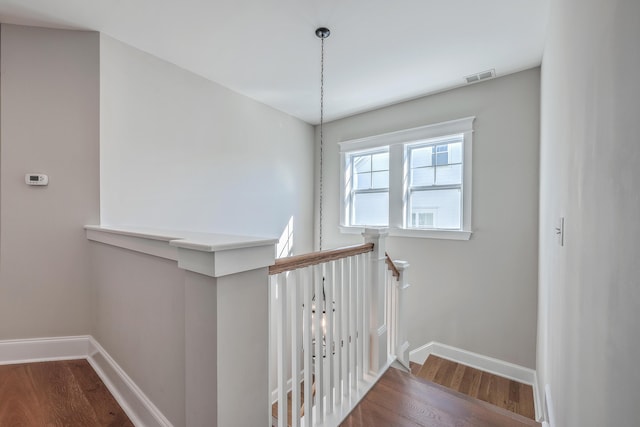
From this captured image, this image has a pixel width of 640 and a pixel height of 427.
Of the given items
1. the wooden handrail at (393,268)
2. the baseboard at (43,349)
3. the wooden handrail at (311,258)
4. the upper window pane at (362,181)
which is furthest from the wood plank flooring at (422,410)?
the upper window pane at (362,181)

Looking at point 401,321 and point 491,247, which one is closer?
point 401,321

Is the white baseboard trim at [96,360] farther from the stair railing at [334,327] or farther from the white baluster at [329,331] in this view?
the white baluster at [329,331]

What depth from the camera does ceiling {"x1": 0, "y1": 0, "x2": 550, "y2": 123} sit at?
79.7 inches

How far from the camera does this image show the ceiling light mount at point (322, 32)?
2.27 m

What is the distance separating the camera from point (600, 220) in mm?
811

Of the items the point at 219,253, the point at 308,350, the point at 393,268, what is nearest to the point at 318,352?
the point at 308,350

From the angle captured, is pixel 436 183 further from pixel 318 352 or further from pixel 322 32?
pixel 318 352

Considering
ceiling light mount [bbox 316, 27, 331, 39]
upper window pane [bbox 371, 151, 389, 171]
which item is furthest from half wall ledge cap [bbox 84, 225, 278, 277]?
upper window pane [bbox 371, 151, 389, 171]

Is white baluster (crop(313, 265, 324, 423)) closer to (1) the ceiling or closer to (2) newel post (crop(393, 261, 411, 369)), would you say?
(2) newel post (crop(393, 261, 411, 369))

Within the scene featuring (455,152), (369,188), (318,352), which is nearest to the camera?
(318,352)

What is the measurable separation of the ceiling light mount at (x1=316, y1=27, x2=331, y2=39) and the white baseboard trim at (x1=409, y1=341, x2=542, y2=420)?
11.4ft

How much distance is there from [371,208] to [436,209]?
934 millimetres

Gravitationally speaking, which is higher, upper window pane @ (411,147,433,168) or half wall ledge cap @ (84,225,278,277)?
upper window pane @ (411,147,433,168)

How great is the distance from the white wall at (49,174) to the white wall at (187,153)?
0.44 ft
